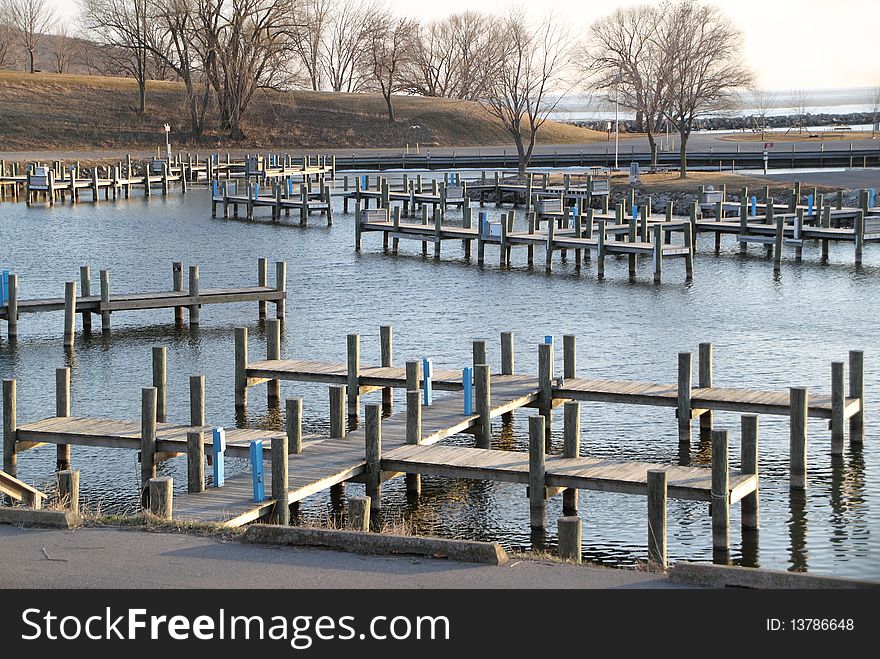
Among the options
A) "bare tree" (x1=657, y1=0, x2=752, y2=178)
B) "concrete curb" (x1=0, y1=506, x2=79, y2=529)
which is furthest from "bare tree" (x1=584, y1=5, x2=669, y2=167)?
"concrete curb" (x1=0, y1=506, x2=79, y2=529)

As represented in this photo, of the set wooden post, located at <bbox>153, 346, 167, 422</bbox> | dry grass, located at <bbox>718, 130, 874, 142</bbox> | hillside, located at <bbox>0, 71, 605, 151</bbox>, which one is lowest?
wooden post, located at <bbox>153, 346, 167, 422</bbox>

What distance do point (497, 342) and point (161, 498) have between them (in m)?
15.7

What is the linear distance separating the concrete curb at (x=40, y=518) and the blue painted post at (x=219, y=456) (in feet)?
13.3

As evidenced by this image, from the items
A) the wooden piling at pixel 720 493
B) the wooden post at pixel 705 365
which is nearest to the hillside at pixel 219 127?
the wooden post at pixel 705 365

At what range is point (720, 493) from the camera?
1557 centimetres

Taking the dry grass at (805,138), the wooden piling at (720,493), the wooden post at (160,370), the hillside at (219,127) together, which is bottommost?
the wooden piling at (720,493)

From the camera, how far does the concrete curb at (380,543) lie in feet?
37.8

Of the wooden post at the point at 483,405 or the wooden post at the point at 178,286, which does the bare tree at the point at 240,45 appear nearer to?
the wooden post at the point at 178,286

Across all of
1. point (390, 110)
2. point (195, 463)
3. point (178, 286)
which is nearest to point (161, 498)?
point (195, 463)

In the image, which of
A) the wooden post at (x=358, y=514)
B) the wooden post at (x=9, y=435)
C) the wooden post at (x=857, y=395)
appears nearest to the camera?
the wooden post at (x=358, y=514)

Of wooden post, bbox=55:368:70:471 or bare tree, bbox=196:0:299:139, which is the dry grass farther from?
wooden post, bbox=55:368:70:471

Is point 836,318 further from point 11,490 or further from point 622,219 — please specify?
point 11,490

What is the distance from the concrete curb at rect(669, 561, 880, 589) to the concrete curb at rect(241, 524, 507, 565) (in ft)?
5.30

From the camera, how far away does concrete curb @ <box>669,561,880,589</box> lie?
10.4 meters
